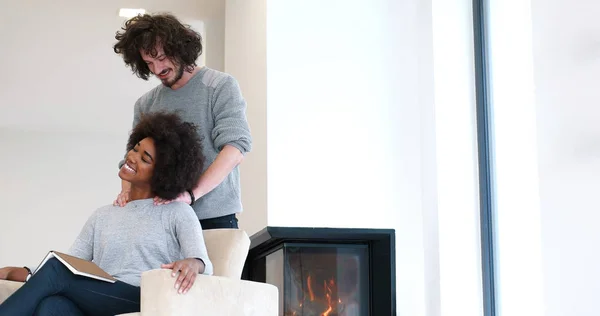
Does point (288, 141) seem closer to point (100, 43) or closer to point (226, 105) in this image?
point (226, 105)

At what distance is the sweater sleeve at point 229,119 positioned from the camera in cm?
290

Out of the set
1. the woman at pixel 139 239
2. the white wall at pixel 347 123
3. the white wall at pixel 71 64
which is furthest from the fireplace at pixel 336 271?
the white wall at pixel 71 64

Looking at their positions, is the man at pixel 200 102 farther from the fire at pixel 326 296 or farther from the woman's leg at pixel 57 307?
the fire at pixel 326 296

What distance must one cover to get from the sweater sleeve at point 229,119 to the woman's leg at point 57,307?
720mm

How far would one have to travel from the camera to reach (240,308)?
8.35 ft

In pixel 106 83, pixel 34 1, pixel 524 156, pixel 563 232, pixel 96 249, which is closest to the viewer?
pixel 96 249

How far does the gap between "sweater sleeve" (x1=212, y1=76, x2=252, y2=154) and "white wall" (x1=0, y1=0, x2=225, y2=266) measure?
2.95 m

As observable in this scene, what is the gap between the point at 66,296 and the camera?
98.9 inches

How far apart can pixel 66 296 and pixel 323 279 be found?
160cm

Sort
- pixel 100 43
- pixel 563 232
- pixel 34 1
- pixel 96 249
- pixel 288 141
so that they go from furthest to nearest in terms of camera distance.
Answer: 1. pixel 100 43
2. pixel 34 1
3. pixel 288 141
4. pixel 563 232
5. pixel 96 249

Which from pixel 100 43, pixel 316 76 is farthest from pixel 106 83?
pixel 316 76

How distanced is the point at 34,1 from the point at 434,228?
3.16 m

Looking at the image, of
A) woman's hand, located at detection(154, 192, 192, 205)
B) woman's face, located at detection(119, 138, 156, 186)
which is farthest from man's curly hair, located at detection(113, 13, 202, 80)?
woman's hand, located at detection(154, 192, 192, 205)

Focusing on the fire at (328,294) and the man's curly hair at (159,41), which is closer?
the man's curly hair at (159,41)
